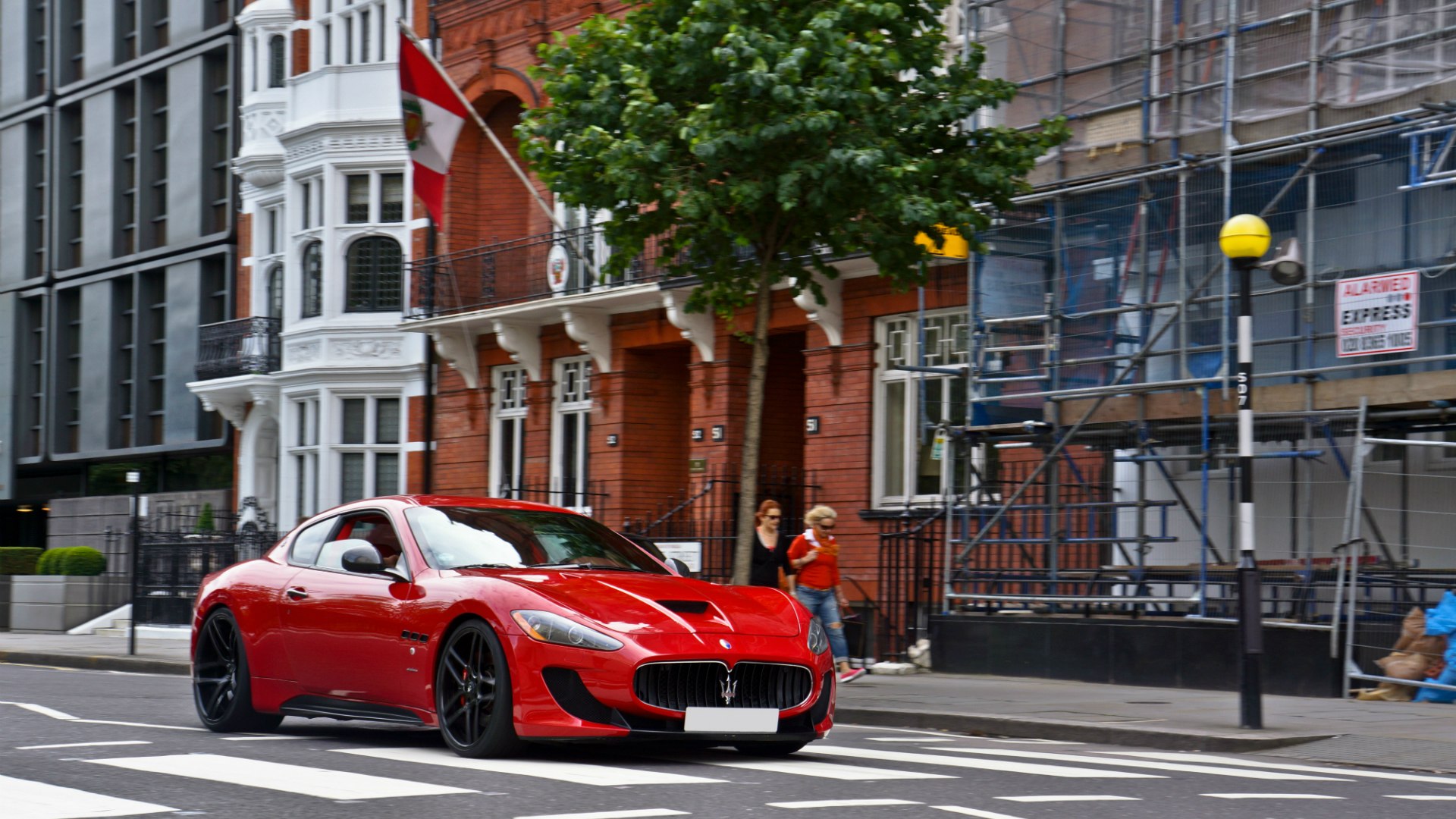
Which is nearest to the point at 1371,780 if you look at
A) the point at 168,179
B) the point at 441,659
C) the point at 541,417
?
the point at 441,659

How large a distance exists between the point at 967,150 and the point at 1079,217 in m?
2.38

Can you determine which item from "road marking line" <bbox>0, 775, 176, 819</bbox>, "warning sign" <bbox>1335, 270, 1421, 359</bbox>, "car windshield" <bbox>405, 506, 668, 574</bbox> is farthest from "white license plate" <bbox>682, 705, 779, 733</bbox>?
"warning sign" <bbox>1335, 270, 1421, 359</bbox>

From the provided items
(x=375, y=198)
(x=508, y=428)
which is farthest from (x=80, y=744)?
(x=375, y=198)

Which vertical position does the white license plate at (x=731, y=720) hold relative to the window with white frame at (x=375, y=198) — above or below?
below

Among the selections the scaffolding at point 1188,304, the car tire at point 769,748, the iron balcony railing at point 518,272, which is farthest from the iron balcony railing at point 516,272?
the car tire at point 769,748

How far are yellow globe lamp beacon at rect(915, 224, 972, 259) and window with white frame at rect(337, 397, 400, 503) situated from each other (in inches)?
508

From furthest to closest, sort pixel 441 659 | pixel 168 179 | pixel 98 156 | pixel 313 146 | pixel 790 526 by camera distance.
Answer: pixel 98 156 < pixel 168 179 < pixel 313 146 < pixel 790 526 < pixel 441 659

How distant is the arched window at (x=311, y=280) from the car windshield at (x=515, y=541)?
2082 centimetres

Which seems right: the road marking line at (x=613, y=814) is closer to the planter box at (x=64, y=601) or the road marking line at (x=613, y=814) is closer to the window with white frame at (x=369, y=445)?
the window with white frame at (x=369, y=445)

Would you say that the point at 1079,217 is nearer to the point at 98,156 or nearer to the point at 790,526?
the point at 790,526

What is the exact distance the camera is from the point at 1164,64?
1748 cm

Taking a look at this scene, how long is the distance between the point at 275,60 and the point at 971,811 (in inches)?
1085

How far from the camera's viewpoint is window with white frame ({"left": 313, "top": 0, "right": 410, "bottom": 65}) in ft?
97.7

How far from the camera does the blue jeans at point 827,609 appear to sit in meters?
16.0
